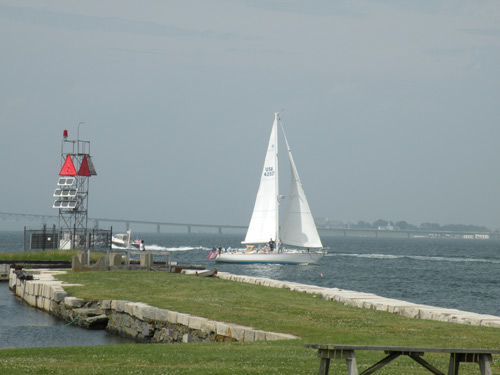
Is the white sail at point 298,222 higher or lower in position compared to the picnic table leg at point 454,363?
higher

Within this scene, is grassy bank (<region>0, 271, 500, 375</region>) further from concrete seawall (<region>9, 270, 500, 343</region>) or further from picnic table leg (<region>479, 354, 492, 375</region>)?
picnic table leg (<region>479, 354, 492, 375</region>)

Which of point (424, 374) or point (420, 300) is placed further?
point (420, 300)

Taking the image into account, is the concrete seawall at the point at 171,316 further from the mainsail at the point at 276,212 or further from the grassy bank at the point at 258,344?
the mainsail at the point at 276,212

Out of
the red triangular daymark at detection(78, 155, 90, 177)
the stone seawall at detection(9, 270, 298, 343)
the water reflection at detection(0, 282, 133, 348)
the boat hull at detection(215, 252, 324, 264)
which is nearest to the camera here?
the stone seawall at detection(9, 270, 298, 343)

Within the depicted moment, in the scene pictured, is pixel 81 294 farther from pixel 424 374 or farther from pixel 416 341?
pixel 424 374

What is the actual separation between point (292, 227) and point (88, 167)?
24717 millimetres

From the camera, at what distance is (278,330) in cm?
1430

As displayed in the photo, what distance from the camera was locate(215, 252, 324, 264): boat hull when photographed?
69438mm

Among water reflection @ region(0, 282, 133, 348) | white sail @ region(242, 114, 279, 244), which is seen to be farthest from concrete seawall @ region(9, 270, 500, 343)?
white sail @ region(242, 114, 279, 244)

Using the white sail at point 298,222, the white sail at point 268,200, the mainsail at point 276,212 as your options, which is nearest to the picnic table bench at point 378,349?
the white sail at point 268,200

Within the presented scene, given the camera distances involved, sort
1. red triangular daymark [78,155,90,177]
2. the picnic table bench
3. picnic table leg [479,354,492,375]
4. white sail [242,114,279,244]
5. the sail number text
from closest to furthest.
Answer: the picnic table bench
picnic table leg [479,354,492,375]
red triangular daymark [78,155,90,177]
white sail [242,114,279,244]
the sail number text

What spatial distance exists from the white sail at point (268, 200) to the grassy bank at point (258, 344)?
4802cm

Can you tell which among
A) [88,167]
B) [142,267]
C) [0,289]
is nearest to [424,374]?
[142,267]

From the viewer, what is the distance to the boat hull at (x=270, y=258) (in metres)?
69.4
